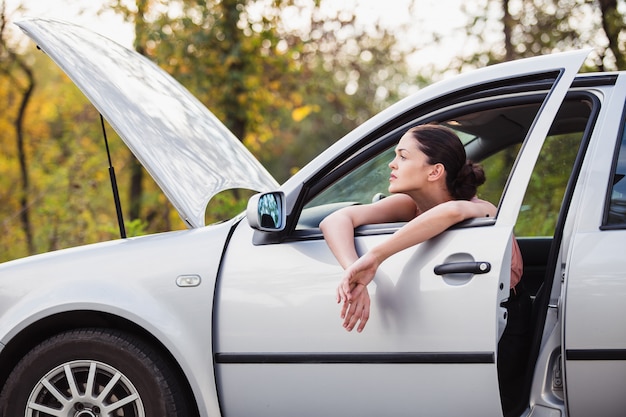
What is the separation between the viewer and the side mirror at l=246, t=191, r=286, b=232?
113 inches

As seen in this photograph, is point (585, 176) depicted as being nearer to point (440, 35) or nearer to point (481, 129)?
point (481, 129)

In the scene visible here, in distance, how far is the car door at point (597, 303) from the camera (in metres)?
2.56

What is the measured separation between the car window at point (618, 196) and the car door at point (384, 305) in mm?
276

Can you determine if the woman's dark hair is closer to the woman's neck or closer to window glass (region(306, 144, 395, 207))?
the woman's neck

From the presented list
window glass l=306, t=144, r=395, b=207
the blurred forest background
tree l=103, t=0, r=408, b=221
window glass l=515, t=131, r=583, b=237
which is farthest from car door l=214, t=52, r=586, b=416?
tree l=103, t=0, r=408, b=221

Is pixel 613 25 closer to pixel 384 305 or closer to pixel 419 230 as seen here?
pixel 419 230

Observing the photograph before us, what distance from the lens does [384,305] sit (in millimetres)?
2791

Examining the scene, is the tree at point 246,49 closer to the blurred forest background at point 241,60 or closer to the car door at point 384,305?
the blurred forest background at point 241,60

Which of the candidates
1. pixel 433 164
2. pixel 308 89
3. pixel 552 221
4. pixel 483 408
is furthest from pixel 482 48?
pixel 483 408

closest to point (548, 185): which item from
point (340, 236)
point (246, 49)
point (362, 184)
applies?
point (362, 184)

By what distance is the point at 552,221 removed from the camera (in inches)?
232

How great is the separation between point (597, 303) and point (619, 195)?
40 centimetres

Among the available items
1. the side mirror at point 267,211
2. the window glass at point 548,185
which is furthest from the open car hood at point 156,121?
the window glass at point 548,185

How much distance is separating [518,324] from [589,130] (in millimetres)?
755
